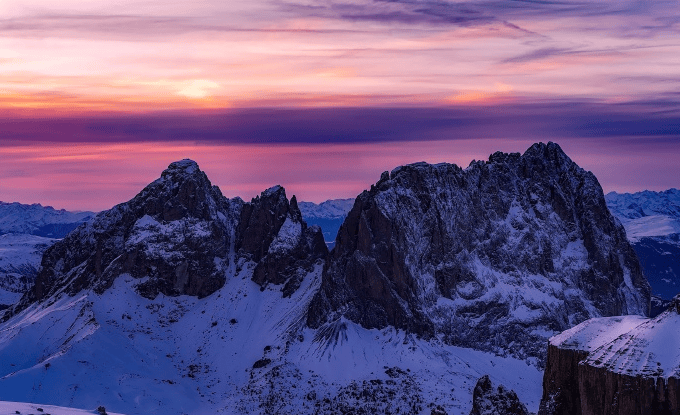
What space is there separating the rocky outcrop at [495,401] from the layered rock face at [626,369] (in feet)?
70.7

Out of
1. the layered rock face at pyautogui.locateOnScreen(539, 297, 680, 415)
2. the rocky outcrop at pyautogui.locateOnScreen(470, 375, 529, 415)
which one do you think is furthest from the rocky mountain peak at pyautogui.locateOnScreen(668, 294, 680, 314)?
the rocky outcrop at pyautogui.locateOnScreen(470, 375, 529, 415)

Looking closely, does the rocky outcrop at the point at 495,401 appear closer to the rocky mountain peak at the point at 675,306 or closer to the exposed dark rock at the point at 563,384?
the exposed dark rock at the point at 563,384

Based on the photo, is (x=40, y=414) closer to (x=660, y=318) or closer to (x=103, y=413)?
(x=103, y=413)

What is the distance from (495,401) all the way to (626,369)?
4009 centimetres

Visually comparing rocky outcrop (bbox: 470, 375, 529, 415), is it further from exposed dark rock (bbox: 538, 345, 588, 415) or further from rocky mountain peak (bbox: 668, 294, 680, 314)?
rocky mountain peak (bbox: 668, 294, 680, 314)

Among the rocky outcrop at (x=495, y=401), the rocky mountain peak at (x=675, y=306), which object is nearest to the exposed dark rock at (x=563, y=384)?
the rocky mountain peak at (x=675, y=306)

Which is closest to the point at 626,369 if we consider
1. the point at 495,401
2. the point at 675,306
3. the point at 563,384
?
the point at 675,306

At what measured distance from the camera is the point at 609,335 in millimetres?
78062

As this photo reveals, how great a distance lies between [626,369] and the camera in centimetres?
6531

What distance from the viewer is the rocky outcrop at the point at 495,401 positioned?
100812 millimetres

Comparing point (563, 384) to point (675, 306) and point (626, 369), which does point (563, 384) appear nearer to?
point (675, 306)

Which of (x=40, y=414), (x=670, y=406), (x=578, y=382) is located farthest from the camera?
(x=578, y=382)

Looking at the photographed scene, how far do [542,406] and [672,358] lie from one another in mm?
19462

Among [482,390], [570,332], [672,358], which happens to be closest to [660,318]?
[672,358]
